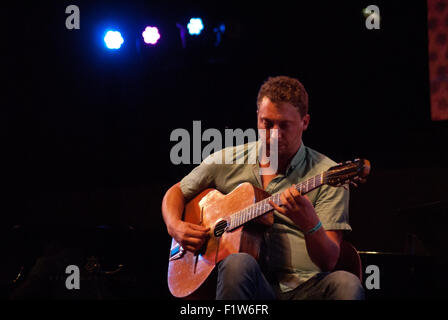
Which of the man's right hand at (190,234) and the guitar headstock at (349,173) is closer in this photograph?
the guitar headstock at (349,173)

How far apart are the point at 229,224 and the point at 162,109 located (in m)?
2.53

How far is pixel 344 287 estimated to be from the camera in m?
1.93

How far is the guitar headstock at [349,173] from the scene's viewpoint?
2.05 m

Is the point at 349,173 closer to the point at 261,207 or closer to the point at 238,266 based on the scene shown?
the point at 261,207

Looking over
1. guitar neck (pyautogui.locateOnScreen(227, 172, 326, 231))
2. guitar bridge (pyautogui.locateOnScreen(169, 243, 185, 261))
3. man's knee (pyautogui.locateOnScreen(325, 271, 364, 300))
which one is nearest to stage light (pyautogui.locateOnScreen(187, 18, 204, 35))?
guitar bridge (pyautogui.locateOnScreen(169, 243, 185, 261))

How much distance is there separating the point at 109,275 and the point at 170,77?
2.04 meters

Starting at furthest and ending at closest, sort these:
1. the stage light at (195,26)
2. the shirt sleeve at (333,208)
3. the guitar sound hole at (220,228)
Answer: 1. the stage light at (195,26)
2. the guitar sound hole at (220,228)
3. the shirt sleeve at (333,208)

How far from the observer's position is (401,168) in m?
3.94

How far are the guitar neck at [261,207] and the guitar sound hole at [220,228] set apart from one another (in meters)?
0.05

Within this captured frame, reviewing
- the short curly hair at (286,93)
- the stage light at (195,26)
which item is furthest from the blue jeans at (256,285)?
the stage light at (195,26)

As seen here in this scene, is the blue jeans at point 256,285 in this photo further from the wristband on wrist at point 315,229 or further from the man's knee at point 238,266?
the wristband on wrist at point 315,229

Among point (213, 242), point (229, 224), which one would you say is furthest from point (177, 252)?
point (229, 224)
